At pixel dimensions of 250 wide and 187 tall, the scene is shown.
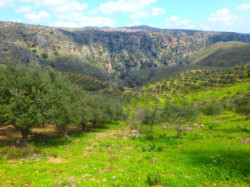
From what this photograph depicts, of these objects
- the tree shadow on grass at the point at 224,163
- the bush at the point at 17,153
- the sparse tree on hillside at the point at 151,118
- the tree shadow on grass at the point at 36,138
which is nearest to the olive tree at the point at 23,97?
the tree shadow on grass at the point at 36,138

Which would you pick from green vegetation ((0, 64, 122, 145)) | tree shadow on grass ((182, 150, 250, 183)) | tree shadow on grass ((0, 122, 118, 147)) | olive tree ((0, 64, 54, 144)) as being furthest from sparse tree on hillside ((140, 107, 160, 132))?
olive tree ((0, 64, 54, 144))

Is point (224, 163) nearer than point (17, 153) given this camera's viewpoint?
Yes

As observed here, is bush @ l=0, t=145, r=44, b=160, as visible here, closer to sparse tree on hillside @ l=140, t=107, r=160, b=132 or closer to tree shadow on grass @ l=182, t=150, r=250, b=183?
tree shadow on grass @ l=182, t=150, r=250, b=183

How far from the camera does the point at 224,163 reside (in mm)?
11898

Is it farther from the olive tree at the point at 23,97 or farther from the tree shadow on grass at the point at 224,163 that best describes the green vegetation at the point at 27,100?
the tree shadow on grass at the point at 224,163

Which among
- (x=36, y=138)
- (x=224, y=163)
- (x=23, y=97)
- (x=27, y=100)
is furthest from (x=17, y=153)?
(x=224, y=163)

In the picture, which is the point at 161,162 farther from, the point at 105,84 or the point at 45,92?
the point at 105,84

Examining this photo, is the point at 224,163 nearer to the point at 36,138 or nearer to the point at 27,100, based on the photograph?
the point at 27,100

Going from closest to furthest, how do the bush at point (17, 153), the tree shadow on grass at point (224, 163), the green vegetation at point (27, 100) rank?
the tree shadow on grass at point (224, 163)
the bush at point (17, 153)
the green vegetation at point (27, 100)

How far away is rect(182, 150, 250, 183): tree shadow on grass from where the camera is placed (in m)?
10.1

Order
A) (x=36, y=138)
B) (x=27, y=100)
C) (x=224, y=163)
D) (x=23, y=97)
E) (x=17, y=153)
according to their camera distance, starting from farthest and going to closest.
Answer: (x=36, y=138) < (x=27, y=100) < (x=23, y=97) < (x=17, y=153) < (x=224, y=163)

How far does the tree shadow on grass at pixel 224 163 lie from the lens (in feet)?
33.1

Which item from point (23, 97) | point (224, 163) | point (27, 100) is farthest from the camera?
point (27, 100)

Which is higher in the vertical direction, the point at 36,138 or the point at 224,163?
the point at 224,163
